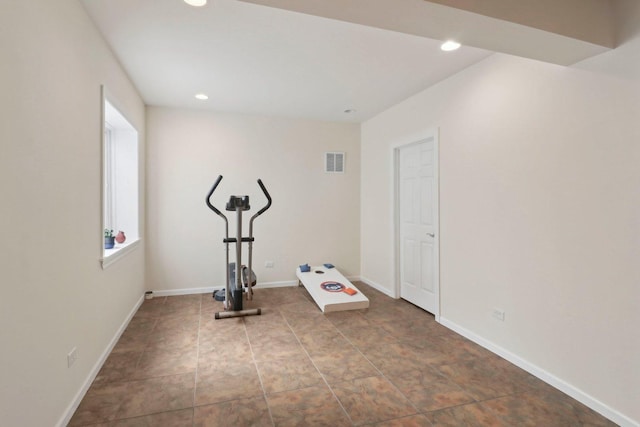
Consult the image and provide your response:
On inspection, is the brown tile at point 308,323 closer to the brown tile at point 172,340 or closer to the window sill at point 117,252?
the brown tile at point 172,340

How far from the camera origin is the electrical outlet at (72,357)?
188 centimetres

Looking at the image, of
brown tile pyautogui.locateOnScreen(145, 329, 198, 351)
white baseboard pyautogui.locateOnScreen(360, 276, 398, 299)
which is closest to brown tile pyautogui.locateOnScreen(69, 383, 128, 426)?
brown tile pyautogui.locateOnScreen(145, 329, 198, 351)

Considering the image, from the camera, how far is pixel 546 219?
2342mm

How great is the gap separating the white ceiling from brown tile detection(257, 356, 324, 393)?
2.60 metres

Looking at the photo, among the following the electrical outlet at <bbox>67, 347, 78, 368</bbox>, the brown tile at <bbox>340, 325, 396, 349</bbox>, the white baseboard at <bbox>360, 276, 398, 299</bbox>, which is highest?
the electrical outlet at <bbox>67, 347, 78, 368</bbox>

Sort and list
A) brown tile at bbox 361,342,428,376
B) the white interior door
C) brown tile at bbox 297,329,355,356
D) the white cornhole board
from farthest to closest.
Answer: the white cornhole board < the white interior door < brown tile at bbox 297,329,355,356 < brown tile at bbox 361,342,428,376

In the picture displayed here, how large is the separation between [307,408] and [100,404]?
133 centimetres

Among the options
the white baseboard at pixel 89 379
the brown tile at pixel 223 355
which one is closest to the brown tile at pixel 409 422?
the brown tile at pixel 223 355

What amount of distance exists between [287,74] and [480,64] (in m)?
1.83

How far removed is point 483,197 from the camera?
2881mm

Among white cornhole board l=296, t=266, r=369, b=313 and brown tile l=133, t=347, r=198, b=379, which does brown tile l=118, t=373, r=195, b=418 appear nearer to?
brown tile l=133, t=347, r=198, b=379

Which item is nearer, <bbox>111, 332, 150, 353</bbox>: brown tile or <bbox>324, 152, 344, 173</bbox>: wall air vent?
<bbox>111, 332, 150, 353</bbox>: brown tile

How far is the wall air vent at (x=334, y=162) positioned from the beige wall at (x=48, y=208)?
3187 mm

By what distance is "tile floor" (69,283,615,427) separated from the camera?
194 centimetres
